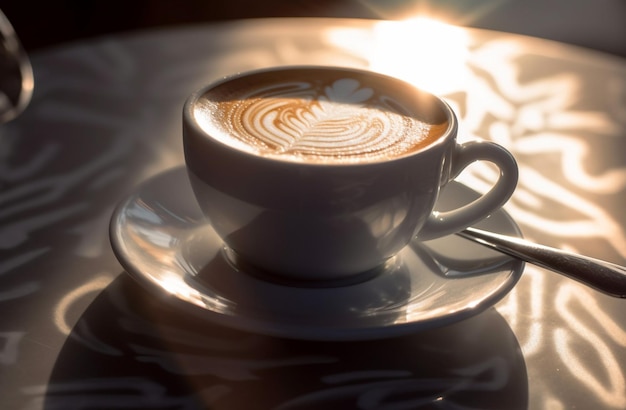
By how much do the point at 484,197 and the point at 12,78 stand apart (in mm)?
630

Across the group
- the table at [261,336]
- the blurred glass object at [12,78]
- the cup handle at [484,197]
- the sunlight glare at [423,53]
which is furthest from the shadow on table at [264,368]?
the sunlight glare at [423,53]

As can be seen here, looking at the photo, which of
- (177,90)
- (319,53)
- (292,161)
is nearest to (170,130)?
(177,90)

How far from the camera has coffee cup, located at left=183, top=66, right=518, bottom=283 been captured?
590 millimetres

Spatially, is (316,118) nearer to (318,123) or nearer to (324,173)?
(318,123)

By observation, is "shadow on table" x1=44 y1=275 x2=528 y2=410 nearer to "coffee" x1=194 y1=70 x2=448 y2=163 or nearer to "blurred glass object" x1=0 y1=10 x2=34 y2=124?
"coffee" x1=194 y1=70 x2=448 y2=163

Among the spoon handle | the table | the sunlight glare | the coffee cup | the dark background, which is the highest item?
the coffee cup

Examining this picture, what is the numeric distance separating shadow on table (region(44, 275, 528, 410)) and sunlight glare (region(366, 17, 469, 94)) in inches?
22.0

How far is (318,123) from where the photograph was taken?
27.2 inches

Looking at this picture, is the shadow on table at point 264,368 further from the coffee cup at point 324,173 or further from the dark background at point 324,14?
the dark background at point 324,14

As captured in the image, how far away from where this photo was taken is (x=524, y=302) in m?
0.66

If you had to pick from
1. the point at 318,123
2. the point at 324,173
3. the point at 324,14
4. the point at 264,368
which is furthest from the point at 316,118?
the point at 324,14

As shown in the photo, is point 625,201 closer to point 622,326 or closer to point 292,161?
point 622,326

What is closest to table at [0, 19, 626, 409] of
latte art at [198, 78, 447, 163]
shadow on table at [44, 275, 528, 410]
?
shadow on table at [44, 275, 528, 410]

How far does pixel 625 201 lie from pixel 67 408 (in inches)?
24.4
